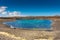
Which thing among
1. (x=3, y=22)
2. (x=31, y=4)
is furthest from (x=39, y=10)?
(x=3, y=22)

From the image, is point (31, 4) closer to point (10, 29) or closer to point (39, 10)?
point (39, 10)

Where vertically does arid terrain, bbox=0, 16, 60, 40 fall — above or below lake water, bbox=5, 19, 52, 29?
below

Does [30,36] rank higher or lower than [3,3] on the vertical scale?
lower

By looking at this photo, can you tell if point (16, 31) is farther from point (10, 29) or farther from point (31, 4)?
point (31, 4)

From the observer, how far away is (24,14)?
11.9ft

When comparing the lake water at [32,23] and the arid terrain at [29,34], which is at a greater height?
the lake water at [32,23]

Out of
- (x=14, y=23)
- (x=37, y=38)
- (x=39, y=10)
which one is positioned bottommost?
(x=37, y=38)

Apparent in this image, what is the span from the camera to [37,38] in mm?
3479

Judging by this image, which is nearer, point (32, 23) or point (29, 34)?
point (29, 34)

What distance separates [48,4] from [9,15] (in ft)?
2.85

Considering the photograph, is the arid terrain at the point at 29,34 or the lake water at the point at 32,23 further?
the lake water at the point at 32,23

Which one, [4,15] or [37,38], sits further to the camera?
[4,15]

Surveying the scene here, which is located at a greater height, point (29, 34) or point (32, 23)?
point (32, 23)

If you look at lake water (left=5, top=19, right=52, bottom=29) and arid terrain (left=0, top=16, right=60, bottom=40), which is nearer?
arid terrain (left=0, top=16, right=60, bottom=40)
